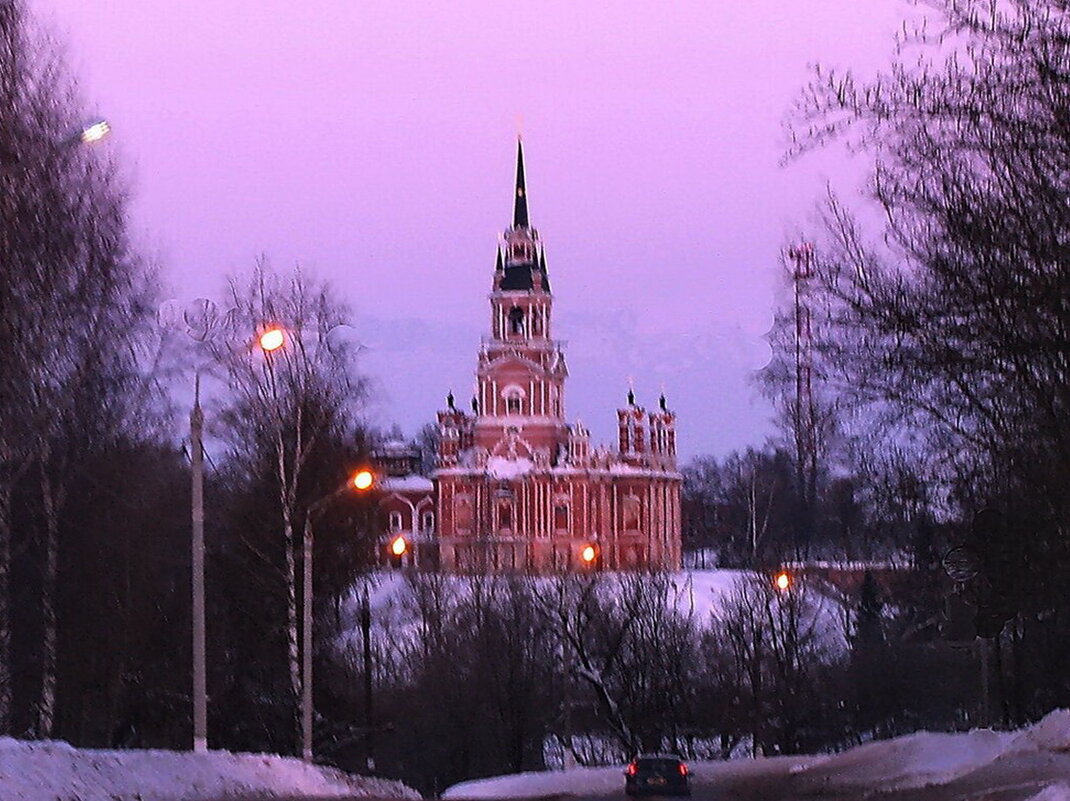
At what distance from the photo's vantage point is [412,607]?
7650 cm

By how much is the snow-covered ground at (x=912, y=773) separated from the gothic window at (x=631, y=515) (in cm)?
8198

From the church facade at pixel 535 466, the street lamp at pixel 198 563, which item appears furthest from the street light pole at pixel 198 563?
the church facade at pixel 535 466

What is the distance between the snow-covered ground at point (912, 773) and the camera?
66.5 feet

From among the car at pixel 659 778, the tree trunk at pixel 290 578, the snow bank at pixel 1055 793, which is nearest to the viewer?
the snow bank at pixel 1055 793

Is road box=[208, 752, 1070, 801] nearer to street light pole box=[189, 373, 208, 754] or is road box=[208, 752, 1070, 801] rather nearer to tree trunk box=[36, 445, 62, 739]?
street light pole box=[189, 373, 208, 754]

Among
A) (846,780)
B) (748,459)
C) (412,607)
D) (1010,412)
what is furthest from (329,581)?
(748,459)

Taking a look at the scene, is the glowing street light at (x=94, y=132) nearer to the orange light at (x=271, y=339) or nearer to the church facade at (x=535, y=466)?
the orange light at (x=271, y=339)

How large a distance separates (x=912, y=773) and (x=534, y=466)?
98151 millimetres

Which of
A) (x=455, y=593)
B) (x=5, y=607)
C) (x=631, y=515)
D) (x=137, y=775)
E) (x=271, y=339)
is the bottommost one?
(x=137, y=775)

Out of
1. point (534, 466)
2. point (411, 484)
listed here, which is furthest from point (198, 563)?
point (411, 484)

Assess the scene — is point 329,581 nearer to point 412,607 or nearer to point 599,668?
point 599,668

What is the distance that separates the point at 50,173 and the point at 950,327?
13.0 meters

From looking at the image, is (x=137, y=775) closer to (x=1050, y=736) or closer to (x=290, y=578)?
(x=1050, y=736)

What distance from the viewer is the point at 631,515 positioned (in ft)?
425
